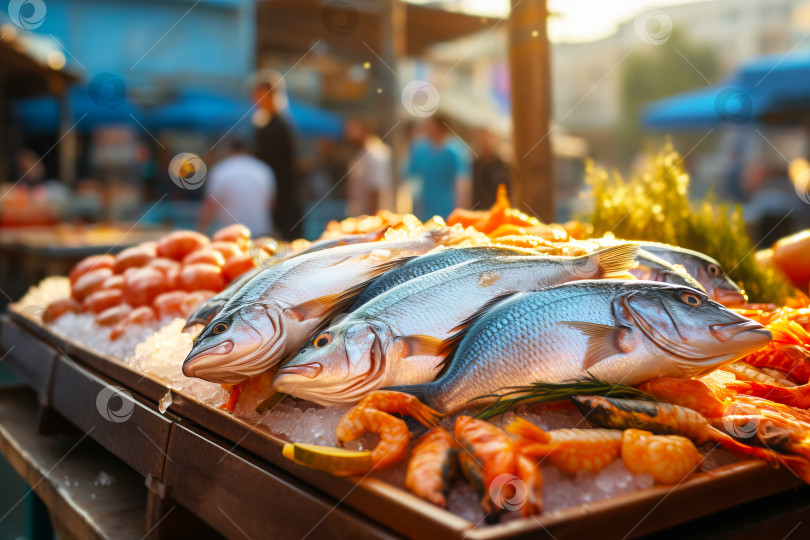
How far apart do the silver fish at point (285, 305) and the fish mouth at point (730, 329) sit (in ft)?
2.11

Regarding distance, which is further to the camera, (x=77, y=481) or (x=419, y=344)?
(x=77, y=481)

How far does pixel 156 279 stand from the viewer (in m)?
2.55

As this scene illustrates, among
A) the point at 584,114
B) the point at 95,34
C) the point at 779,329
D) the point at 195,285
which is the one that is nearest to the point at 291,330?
the point at 779,329

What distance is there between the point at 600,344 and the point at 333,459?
1.54ft

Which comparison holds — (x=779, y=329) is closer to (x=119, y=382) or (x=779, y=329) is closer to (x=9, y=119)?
(x=119, y=382)

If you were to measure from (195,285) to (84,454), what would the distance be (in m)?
0.64

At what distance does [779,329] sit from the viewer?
1.53 metres

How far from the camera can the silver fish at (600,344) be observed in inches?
45.2

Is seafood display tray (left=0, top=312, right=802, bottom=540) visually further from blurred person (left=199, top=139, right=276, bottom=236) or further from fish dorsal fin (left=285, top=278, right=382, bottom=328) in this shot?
blurred person (left=199, top=139, right=276, bottom=236)

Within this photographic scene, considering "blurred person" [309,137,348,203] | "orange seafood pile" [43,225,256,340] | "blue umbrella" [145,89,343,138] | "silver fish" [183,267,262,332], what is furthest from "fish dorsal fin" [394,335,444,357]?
"blue umbrella" [145,89,343,138]
